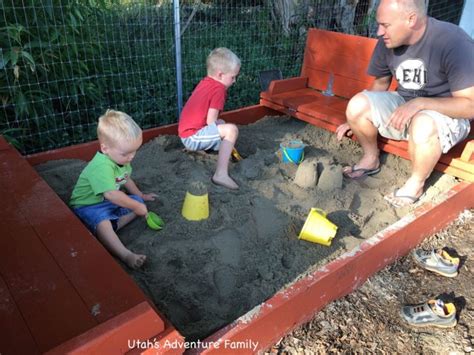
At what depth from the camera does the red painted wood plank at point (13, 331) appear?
1.19 meters

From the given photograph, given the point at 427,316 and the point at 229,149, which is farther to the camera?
the point at 229,149

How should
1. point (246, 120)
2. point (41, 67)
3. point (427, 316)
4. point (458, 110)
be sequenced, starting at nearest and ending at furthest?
point (427, 316) → point (458, 110) → point (41, 67) → point (246, 120)

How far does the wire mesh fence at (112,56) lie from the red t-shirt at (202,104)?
1.17 m

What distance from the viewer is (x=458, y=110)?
2350mm

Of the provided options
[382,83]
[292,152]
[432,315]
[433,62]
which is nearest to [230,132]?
[292,152]

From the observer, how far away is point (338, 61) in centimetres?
361

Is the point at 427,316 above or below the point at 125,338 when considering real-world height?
below

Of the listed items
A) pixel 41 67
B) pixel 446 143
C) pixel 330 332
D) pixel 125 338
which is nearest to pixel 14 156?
pixel 41 67

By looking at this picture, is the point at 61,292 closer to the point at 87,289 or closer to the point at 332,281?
the point at 87,289

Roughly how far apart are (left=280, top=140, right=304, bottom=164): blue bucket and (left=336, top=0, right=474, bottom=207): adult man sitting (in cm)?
33

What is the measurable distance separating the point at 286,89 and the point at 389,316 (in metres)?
2.38

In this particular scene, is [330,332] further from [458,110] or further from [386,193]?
[458,110]

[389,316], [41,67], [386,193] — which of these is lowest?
[389,316]

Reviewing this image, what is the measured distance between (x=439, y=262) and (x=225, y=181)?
130cm
